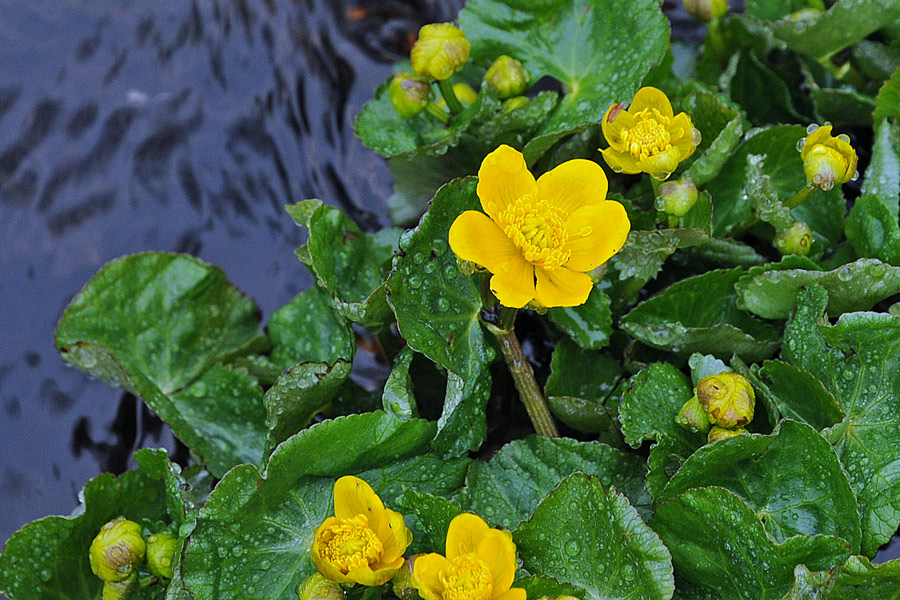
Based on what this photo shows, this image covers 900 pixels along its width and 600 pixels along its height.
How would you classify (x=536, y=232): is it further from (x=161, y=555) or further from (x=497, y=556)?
(x=161, y=555)

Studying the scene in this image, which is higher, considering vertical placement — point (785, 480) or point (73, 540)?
point (73, 540)

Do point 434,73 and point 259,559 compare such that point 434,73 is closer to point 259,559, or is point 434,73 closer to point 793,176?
point 793,176

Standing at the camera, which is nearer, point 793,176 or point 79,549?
point 79,549

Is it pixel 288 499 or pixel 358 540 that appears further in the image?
pixel 288 499

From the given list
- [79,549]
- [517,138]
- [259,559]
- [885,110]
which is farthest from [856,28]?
[79,549]

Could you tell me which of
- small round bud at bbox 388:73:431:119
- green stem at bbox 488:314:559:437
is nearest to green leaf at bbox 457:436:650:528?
green stem at bbox 488:314:559:437

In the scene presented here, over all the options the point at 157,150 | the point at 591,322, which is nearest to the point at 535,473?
the point at 591,322

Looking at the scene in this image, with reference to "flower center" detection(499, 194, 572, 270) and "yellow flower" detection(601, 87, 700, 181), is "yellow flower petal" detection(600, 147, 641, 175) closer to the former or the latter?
"yellow flower" detection(601, 87, 700, 181)

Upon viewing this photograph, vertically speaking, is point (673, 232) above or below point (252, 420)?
above

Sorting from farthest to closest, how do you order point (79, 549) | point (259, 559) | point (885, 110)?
point (885, 110), point (79, 549), point (259, 559)
